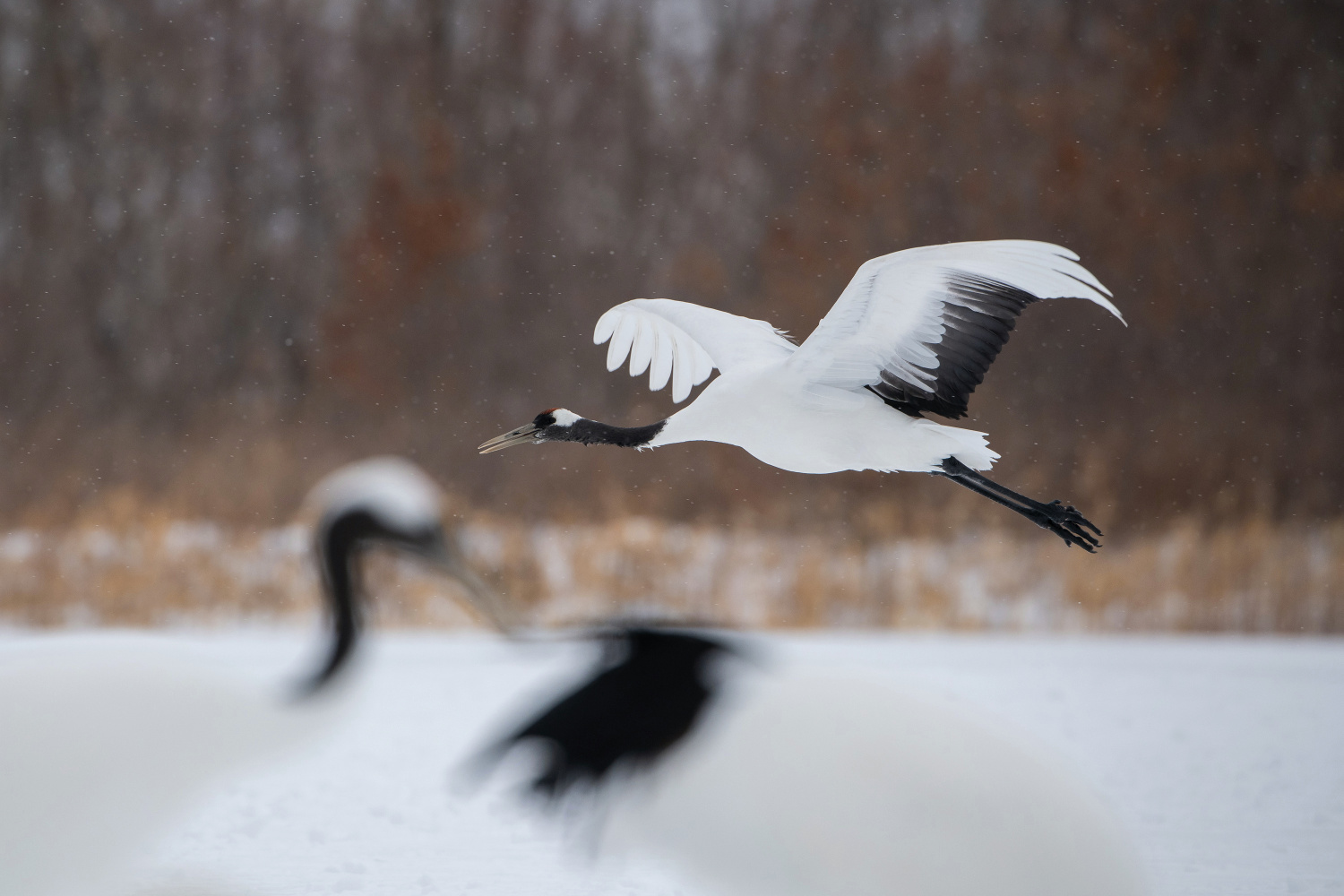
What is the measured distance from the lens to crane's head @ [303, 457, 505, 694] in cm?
175

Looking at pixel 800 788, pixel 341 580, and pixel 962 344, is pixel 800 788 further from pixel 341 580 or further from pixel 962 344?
pixel 341 580

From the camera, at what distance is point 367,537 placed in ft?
5.92

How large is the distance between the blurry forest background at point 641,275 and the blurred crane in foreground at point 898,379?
3630 mm

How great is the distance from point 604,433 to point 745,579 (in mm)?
3765

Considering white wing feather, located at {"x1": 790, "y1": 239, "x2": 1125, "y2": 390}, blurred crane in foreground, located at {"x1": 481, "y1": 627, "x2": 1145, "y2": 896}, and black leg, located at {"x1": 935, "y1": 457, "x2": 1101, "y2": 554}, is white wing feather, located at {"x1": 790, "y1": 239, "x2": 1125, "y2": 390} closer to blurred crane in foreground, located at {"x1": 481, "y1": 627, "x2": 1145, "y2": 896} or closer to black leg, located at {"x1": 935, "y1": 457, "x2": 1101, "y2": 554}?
black leg, located at {"x1": 935, "y1": 457, "x2": 1101, "y2": 554}

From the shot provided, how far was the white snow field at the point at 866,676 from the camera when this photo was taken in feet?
7.48

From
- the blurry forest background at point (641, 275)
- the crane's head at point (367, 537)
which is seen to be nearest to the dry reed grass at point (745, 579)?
the blurry forest background at point (641, 275)

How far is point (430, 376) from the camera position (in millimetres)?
6098

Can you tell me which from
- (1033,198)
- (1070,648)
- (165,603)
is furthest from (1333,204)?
(165,603)

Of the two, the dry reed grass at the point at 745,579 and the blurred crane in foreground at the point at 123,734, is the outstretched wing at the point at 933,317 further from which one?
the dry reed grass at the point at 745,579

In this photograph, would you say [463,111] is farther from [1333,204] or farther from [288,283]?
[1333,204]

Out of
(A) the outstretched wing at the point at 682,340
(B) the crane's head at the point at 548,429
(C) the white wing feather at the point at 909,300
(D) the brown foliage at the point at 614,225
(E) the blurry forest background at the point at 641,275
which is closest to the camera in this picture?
(C) the white wing feather at the point at 909,300

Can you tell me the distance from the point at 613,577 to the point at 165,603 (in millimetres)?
2139

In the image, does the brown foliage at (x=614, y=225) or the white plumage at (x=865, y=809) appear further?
the brown foliage at (x=614, y=225)
